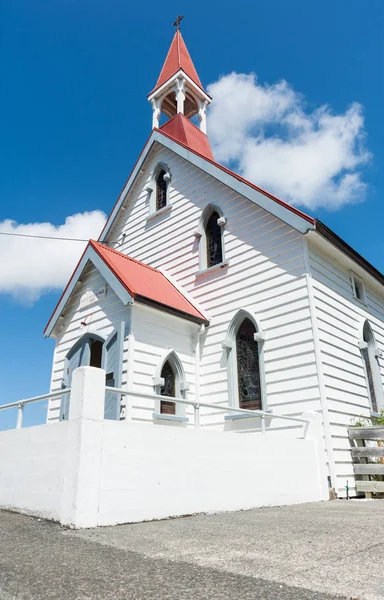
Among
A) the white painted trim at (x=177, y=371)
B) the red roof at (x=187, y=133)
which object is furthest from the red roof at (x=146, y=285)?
the red roof at (x=187, y=133)

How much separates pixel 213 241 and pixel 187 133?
639cm

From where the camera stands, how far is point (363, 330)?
1182 cm

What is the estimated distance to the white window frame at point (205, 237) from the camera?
468 inches

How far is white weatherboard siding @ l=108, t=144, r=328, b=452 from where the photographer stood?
941cm

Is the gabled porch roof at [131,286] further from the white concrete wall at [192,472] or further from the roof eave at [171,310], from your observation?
the white concrete wall at [192,472]

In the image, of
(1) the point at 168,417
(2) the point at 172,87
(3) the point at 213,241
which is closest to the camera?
(1) the point at 168,417

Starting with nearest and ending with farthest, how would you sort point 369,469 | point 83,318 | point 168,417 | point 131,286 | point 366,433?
point 369,469, point 366,433, point 168,417, point 131,286, point 83,318

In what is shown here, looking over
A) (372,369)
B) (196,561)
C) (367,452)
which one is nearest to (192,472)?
(196,561)

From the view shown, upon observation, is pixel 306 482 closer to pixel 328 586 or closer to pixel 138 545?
pixel 138 545

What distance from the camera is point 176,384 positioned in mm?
10516

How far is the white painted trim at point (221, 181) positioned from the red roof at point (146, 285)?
3.29 meters

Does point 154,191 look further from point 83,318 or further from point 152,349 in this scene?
point 152,349

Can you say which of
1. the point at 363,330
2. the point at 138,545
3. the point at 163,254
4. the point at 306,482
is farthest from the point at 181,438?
the point at 163,254

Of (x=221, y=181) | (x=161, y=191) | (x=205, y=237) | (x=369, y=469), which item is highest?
(x=161, y=191)
